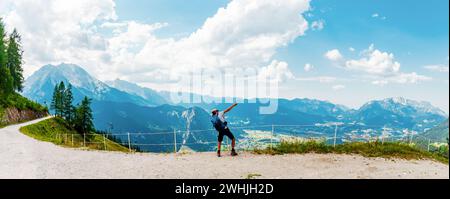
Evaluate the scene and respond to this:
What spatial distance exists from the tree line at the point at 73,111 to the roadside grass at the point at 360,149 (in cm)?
8849

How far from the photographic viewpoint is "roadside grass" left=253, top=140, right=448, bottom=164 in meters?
16.2

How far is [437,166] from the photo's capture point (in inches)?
561

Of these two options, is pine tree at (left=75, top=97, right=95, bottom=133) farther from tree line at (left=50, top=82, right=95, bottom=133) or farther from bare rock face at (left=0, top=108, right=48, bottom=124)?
bare rock face at (left=0, top=108, right=48, bottom=124)

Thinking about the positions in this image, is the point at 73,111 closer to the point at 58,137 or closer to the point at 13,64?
the point at 13,64

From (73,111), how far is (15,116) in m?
45.0

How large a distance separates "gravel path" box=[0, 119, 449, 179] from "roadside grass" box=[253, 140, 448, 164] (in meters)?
0.92


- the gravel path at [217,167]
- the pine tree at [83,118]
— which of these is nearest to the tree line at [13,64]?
the pine tree at [83,118]

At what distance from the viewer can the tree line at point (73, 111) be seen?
320 feet

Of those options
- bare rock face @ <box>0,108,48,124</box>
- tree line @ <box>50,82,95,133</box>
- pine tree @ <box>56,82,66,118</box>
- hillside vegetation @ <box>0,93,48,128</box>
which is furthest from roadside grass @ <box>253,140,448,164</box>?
pine tree @ <box>56,82,66,118</box>

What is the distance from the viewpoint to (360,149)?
1717 centimetres
